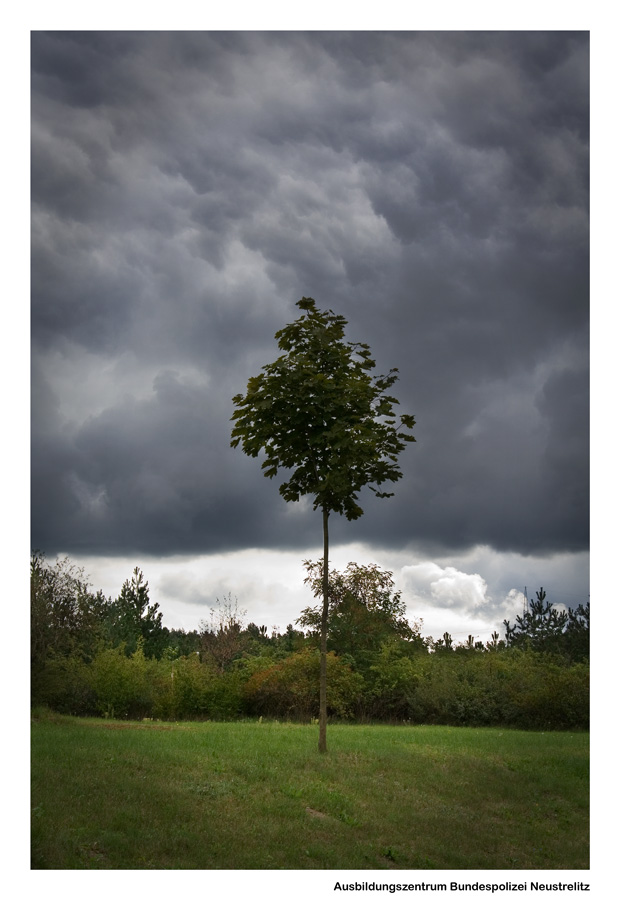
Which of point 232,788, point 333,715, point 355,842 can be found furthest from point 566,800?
point 333,715

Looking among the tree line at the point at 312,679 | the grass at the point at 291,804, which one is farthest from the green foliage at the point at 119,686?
the grass at the point at 291,804

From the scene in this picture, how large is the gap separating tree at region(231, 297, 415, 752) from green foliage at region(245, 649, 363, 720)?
38.5 ft

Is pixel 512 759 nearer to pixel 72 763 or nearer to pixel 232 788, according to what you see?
pixel 232 788

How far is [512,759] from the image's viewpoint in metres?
15.3

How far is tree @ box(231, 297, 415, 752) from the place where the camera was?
523 inches

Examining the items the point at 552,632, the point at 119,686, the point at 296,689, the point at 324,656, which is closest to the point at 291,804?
the point at 324,656

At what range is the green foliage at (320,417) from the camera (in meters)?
13.3

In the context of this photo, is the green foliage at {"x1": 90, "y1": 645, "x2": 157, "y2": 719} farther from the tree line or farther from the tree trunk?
the tree trunk

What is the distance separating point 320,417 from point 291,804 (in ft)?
22.4

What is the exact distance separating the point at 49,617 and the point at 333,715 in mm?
11449

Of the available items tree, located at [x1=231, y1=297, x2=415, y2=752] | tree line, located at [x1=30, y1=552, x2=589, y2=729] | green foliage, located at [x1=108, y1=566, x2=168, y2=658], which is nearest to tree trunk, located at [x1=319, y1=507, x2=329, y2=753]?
tree, located at [x1=231, y1=297, x2=415, y2=752]

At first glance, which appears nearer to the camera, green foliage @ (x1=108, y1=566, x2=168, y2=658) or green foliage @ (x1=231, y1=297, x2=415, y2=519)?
green foliage @ (x1=231, y1=297, x2=415, y2=519)

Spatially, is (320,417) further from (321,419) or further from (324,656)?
(324,656)

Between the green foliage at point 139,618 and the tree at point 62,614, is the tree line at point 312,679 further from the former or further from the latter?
the green foliage at point 139,618
